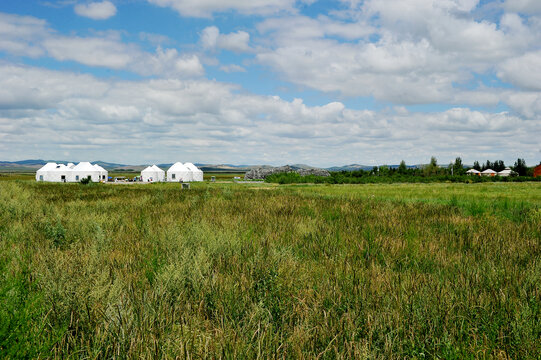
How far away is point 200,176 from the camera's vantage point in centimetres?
9462

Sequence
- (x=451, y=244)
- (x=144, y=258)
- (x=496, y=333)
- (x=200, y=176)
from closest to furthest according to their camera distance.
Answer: (x=496, y=333)
(x=144, y=258)
(x=451, y=244)
(x=200, y=176)

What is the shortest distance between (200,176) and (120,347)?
93.9 m

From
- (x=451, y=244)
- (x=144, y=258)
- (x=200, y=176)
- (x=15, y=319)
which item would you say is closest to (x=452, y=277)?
(x=451, y=244)

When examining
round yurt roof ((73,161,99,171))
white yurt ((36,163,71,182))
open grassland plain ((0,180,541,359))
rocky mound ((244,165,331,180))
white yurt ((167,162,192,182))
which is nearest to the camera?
open grassland plain ((0,180,541,359))

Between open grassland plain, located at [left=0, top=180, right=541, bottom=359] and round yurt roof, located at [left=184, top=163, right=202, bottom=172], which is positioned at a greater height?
round yurt roof, located at [left=184, top=163, right=202, bottom=172]

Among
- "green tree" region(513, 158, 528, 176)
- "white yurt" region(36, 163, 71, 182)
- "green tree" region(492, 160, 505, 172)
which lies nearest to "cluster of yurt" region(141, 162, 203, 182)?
"white yurt" region(36, 163, 71, 182)

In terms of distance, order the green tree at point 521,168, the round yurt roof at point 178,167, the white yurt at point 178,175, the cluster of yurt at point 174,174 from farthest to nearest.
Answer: the green tree at point 521,168
the round yurt roof at point 178,167
the white yurt at point 178,175
the cluster of yurt at point 174,174

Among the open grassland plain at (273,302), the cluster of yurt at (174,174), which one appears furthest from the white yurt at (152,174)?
the open grassland plain at (273,302)

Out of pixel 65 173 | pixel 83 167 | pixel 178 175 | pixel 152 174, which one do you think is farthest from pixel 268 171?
pixel 65 173

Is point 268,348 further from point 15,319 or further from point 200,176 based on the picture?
point 200,176

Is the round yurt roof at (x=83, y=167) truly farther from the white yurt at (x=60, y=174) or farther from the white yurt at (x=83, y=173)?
the white yurt at (x=60, y=174)

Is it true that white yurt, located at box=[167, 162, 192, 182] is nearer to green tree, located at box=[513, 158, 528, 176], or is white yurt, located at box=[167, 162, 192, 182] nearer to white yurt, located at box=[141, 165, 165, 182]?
white yurt, located at box=[141, 165, 165, 182]

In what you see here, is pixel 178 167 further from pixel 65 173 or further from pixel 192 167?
pixel 65 173

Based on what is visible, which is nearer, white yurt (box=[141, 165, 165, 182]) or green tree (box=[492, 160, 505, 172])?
white yurt (box=[141, 165, 165, 182])
